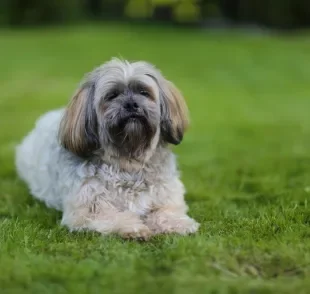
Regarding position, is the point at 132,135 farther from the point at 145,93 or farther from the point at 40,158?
the point at 40,158

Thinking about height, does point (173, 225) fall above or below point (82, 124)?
below

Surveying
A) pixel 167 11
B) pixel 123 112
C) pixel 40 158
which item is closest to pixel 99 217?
pixel 123 112

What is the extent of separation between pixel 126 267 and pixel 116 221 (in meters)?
0.98

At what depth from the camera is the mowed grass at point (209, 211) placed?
13.2ft

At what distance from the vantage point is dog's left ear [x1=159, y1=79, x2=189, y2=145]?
5508 millimetres

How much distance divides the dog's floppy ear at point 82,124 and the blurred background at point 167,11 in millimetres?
31212

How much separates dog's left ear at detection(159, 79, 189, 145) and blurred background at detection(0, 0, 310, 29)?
3126 centimetres

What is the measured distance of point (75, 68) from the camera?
68.8 ft

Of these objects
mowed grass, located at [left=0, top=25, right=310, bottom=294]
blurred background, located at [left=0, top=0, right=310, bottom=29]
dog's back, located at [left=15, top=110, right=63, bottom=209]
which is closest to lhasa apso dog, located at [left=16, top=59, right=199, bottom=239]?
mowed grass, located at [left=0, top=25, right=310, bottom=294]

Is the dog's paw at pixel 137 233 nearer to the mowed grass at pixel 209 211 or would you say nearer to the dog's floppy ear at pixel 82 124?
the mowed grass at pixel 209 211

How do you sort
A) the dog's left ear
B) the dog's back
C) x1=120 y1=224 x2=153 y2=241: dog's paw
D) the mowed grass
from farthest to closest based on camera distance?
the dog's back
the dog's left ear
x1=120 y1=224 x2=153 y2=241: dog's paw
the mowed grass

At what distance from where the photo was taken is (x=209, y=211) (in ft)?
19.9

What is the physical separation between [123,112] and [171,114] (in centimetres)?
50

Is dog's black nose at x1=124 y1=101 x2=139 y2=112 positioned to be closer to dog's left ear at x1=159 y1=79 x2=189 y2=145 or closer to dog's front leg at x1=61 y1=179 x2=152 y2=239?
dog's left ear at x1=159 y1=79 x2=189 y2=145
